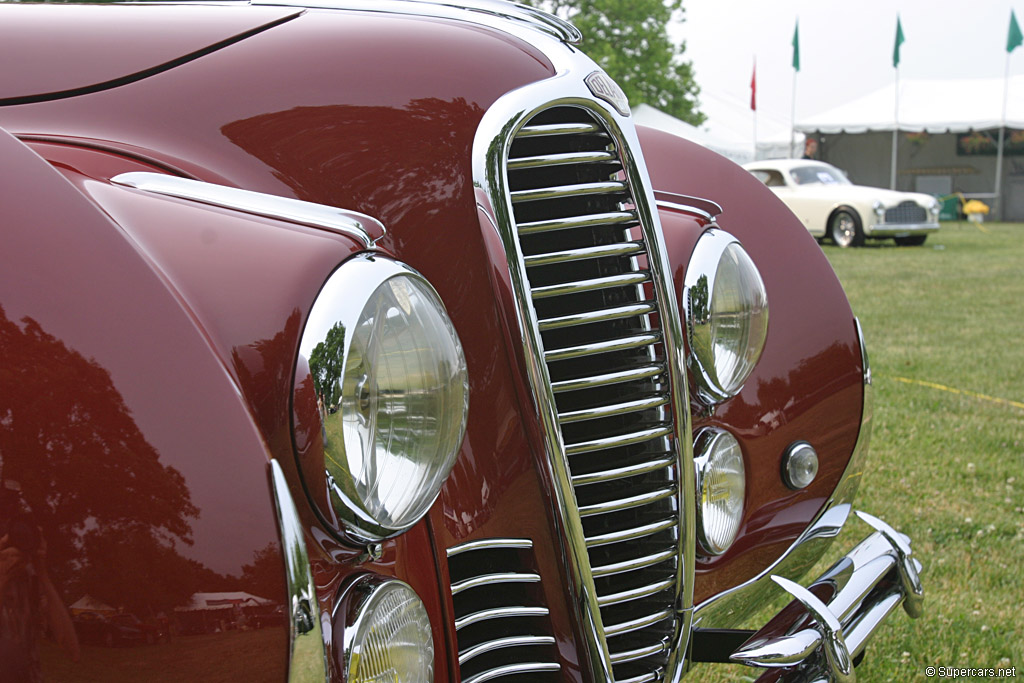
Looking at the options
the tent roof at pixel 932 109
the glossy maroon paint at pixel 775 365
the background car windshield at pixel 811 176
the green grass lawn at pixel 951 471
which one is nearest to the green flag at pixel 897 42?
the tent roof at pixel 932 109

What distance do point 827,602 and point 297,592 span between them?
1246mm

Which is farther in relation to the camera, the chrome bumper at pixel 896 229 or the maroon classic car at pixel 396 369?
the chrome bumper at pixel 896 229

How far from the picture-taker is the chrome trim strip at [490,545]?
1.36m

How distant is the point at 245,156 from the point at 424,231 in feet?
0.96

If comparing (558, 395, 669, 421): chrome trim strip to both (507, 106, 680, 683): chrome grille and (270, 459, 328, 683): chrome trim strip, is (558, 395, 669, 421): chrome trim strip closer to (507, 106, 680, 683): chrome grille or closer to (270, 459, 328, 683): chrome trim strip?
(507, 106, 680, 683): chrome grille

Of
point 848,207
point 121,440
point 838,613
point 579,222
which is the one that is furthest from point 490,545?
point 848,207

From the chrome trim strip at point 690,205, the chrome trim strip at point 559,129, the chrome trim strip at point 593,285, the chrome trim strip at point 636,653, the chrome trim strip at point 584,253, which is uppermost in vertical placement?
the chrome trim strip at point 559,129

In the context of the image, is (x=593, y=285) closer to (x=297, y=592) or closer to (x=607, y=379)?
(x=607, y=379)

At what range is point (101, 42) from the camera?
1646 mm

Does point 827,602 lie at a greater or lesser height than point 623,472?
lesser

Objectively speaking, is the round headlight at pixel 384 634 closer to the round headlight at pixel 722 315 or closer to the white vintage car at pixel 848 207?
the round headlight at pixel 722 315

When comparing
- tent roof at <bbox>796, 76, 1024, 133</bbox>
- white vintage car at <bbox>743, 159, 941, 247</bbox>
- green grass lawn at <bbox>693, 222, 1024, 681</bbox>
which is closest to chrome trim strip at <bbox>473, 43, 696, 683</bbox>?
green grass lawn at <bbox>693, 222, 1024, 681</bbox>

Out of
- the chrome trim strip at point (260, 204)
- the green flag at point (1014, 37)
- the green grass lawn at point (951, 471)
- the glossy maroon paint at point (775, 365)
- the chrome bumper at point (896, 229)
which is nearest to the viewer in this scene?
the chrome trim strip at point (260, 204)

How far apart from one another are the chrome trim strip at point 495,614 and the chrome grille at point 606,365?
0.34ft
